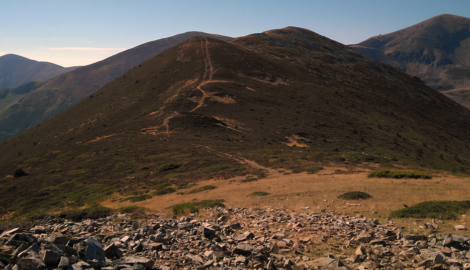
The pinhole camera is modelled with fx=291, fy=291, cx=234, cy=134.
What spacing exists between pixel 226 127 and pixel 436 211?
38495 mm

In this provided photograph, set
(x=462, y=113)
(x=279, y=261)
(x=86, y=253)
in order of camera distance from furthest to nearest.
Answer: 1. (x=462, y=113)
2. (x=279, y=261)
3. (x=86, y=253)

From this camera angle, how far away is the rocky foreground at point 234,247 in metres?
8.91

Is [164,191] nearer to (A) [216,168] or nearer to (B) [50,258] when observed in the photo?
(A) [216,168]

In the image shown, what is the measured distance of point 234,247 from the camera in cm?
1062

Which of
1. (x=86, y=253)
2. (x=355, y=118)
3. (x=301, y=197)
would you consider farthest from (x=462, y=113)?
(x=86, y=253)

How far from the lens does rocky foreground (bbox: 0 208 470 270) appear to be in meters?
8.91

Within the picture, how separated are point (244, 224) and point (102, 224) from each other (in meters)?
6.99

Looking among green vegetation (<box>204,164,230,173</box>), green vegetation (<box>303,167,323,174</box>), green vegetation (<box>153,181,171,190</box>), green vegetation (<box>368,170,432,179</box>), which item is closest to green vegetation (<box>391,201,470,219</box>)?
green vegetation (<box>368,170,432,179</box>)

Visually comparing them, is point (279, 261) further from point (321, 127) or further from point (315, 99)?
point (315, 99)

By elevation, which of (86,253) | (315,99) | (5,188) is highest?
(315,99)

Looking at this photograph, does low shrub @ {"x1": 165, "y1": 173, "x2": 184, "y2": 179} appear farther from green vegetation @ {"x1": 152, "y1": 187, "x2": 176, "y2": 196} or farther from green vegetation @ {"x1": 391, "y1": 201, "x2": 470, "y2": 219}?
green vegetation @ {"x1": 391, "y1": 201, "x2": 470, "y2": 219}

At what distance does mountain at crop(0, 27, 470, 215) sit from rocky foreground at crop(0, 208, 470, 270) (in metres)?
14.8

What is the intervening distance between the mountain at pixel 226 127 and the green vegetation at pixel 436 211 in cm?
1418

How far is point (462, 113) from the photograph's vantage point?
94062 millimetres
